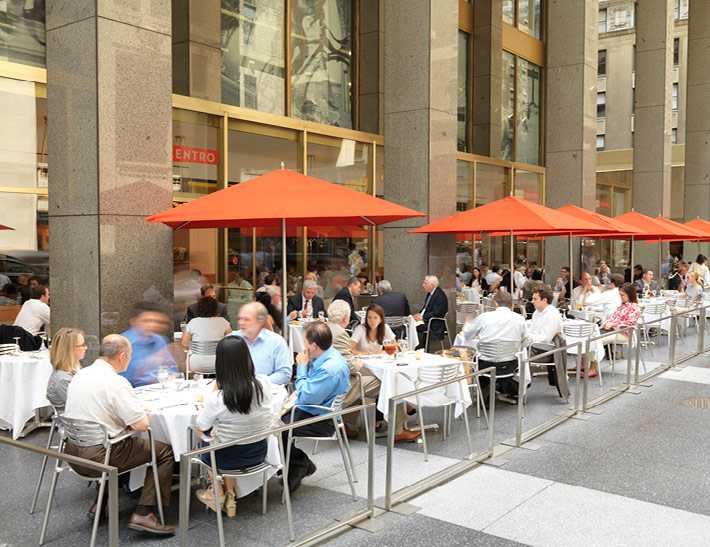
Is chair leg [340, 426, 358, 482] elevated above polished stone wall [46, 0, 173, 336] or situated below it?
below

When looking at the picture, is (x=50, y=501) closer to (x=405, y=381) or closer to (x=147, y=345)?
(x=147, y=345)

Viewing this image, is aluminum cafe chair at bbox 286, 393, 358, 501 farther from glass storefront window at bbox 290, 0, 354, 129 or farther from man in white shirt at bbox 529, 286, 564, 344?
glass storefront window at bbox 290, 0, 354, 129

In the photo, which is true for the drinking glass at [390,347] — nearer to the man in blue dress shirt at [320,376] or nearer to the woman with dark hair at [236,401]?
the man in blue dress shirt at [320,376]

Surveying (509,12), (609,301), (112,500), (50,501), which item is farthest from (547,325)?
(509,12)

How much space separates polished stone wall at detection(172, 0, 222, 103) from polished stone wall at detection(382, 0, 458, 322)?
3.48 m

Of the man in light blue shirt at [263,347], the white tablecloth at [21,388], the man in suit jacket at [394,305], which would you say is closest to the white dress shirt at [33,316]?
the white tablecloth at [21,388]

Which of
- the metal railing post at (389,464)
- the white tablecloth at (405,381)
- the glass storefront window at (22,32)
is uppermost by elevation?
the glass storefront window at (22,32)

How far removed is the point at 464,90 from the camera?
2047 cm

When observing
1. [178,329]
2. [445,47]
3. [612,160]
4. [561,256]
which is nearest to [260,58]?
[445,47]

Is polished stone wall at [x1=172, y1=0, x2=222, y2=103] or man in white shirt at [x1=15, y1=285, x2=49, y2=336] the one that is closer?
man in white shirt at [x1=15, y1=285, x2=49, y2=336]

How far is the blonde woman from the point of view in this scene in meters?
5.74

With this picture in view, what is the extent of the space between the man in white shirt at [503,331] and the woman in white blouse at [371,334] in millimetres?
1438

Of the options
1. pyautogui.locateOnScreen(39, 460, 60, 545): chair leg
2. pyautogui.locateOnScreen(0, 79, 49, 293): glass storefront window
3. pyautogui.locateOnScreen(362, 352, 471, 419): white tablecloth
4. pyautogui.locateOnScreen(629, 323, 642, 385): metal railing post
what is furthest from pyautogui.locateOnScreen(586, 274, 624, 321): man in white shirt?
pyautogui.locateOnScreen(39, 460, 60, 545): chair leg

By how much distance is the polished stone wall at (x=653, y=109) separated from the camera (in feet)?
78.5
